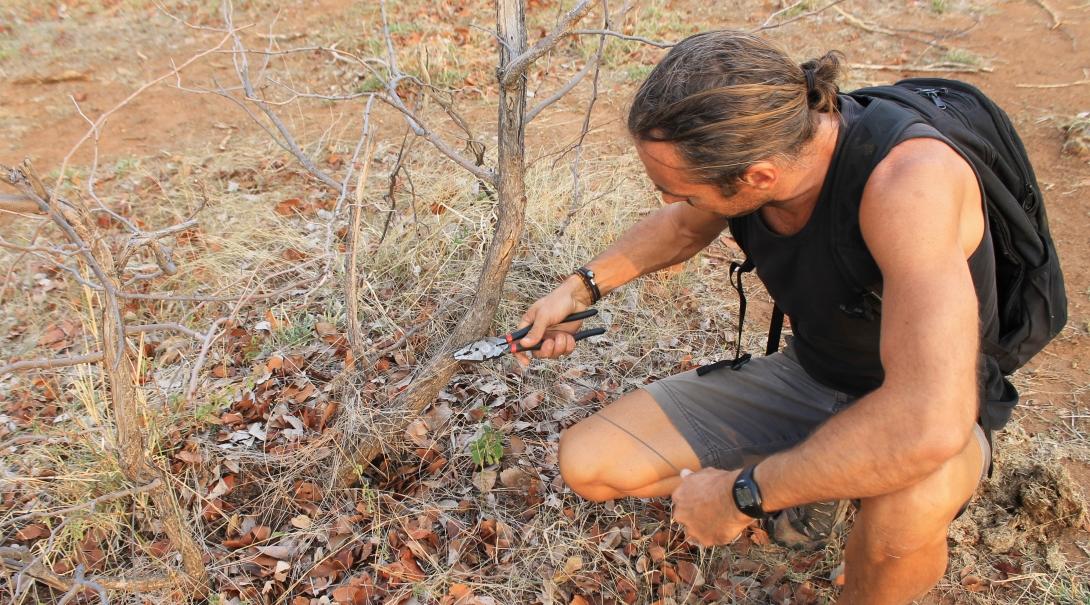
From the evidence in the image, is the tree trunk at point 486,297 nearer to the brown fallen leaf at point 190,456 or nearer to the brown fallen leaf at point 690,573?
the brown fallen leaf at point 190,456

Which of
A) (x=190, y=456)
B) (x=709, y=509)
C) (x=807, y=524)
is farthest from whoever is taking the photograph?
(x=190, y=456)

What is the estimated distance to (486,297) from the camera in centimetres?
248

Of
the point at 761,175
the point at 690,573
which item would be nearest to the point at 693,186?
the point at 761,175

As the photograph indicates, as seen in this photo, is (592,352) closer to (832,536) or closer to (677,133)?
(832,536)

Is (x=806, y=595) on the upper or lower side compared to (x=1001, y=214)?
lower

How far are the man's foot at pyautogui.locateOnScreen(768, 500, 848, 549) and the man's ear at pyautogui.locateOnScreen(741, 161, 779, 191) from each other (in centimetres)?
98

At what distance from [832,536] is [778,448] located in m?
0.38

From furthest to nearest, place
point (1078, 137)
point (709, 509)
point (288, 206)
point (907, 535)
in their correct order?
point (1078, 137) < point (288, 206) < point (709, 509) < point (907, 535)

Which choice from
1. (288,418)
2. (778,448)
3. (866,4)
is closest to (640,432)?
(778,448)

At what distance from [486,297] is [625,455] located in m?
0.73

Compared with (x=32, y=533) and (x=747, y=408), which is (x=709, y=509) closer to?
(x=747, y=408)

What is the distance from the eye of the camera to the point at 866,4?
6965mm

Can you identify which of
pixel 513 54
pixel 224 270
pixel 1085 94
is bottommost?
pixel 1085 94

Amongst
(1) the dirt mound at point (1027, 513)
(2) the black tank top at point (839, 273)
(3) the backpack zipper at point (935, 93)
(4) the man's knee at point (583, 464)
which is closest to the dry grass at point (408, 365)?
(1) the dirt mound at point (1027, 513)
